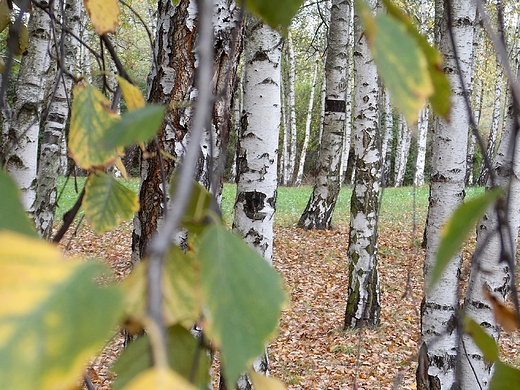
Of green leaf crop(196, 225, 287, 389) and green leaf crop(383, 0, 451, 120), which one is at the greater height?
green leaf crop(383, 0, 451, 120)

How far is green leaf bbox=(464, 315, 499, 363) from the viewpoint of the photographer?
21.4 inches

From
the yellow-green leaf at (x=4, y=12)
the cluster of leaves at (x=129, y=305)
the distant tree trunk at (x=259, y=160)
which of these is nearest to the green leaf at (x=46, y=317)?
the cluster of leaves at (x=129, y=305)

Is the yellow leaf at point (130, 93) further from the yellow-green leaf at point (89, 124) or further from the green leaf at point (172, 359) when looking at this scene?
the green leaf at point (172, 359)

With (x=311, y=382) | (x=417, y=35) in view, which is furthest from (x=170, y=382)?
(x=311, y=382)

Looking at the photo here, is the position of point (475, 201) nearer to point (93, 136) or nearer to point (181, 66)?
point (93, 136)

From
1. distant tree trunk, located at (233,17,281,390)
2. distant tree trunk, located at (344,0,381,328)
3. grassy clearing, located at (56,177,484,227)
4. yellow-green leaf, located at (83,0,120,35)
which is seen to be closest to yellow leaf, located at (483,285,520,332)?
yellow-green leaf, located at (83,0,120,35)

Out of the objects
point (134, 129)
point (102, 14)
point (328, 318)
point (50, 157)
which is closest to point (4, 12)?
point (102, 14)

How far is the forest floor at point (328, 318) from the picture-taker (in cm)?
411

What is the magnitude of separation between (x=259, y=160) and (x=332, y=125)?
17.9 feet

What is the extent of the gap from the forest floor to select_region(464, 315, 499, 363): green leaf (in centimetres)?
159

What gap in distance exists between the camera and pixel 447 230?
0.30 meters

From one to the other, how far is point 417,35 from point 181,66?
139 cm

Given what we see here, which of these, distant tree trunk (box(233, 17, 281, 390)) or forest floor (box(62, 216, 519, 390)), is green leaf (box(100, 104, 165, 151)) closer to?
forest floor (box(62, 216, 519, 390))

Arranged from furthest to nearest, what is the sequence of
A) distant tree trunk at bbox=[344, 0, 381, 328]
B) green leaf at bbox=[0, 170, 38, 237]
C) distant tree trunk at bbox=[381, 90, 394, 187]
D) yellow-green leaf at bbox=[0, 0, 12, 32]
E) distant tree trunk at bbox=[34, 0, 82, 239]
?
distant tree trunk at bbox=[344, 0, 381, 328]
distant tree trunk at bbox=[34, 0, 82, 239]
distant tree trunk at bbox=[381, 90, 394, 187]
yellow-green leaf at bbox=[0, 0, 12, 32]
green leaf at bbox=[0, 170, 38, 237]
